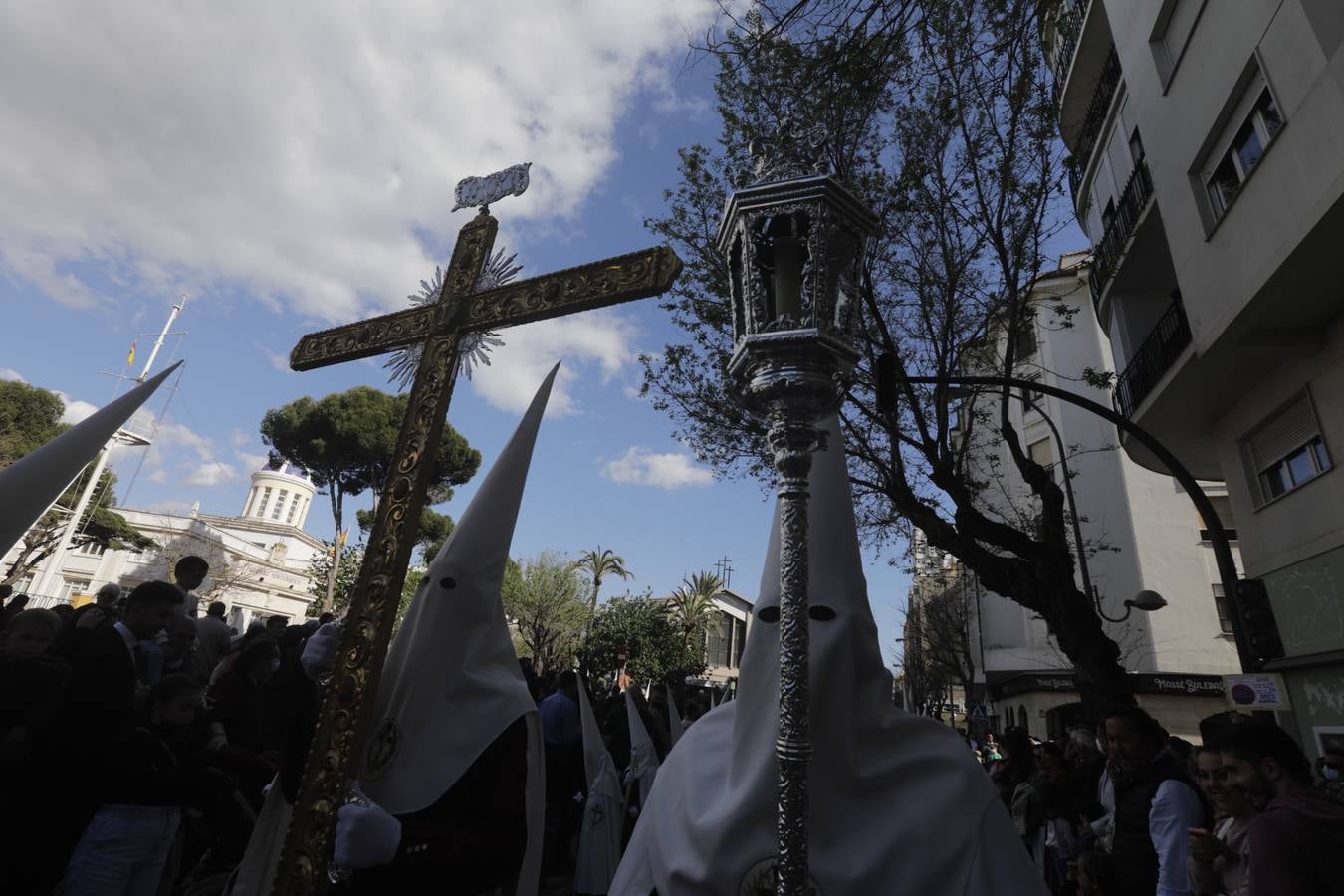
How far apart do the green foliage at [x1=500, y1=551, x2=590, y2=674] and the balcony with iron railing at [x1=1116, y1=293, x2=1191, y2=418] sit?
26741mm

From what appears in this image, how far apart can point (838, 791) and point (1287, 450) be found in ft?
32.7

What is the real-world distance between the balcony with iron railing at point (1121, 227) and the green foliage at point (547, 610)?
1070 inches

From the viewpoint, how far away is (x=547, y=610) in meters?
33.8

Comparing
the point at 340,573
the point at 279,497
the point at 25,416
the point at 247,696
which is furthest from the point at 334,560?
the point at 279,497

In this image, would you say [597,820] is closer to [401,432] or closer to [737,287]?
[401,432]

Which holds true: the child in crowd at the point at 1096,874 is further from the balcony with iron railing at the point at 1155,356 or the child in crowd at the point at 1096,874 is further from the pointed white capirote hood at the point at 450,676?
the balcony with iron railing at the point at 1155,356

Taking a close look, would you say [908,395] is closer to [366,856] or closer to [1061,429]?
[366,856]

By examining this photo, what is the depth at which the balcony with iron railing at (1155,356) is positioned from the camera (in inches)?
401

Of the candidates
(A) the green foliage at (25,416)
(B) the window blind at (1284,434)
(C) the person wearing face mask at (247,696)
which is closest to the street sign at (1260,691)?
(B) the window blind at (1284,434)

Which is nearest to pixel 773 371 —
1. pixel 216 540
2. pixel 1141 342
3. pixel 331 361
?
pixel 331 361

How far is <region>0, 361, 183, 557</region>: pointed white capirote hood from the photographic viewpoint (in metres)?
1.98

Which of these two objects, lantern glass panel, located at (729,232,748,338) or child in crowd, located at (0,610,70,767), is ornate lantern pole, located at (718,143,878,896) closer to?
lantern glass panel, located at (729,232,748,338)

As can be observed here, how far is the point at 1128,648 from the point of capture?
21469 mm

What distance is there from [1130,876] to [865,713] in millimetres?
2829
